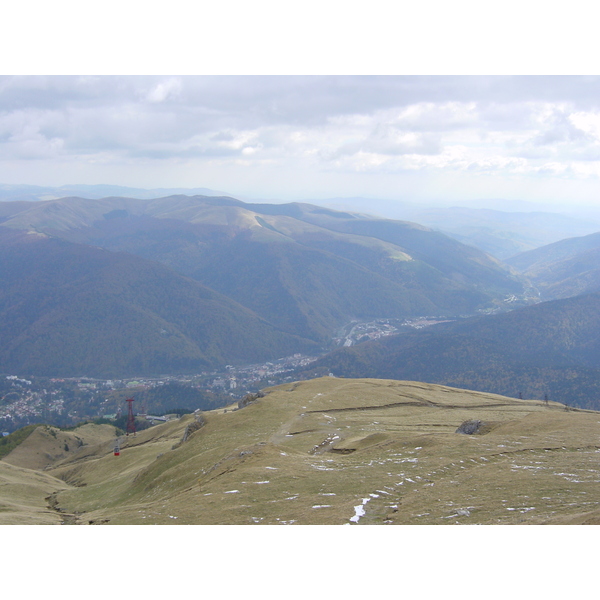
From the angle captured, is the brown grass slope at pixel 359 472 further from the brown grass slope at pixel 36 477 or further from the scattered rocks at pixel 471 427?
the brown grass slope at pixel 36 477

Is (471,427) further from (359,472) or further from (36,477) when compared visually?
(36,477)

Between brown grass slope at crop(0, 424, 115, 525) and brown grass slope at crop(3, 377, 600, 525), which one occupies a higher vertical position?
brown grass slope at crop(3, 377, 600, 525)

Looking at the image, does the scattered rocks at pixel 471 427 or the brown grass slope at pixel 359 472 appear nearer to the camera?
the brown grass slope at pixel 359 472

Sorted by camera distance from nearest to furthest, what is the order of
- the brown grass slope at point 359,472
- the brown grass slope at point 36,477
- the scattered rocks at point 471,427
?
the brown grass slope at point 359,472, the brown grass slope at point 36,477, the scattered rocks at point 471,427

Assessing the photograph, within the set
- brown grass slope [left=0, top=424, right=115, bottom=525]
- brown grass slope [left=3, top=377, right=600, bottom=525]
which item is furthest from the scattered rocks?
brown grass slope [left=0, top=424, right=115, bottom=525]

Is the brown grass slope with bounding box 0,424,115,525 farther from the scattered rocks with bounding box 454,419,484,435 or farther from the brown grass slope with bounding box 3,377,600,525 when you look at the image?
the scattered rocks with bounding box 454,419,484,435

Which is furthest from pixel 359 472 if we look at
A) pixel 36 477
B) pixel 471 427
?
pixel 36 477

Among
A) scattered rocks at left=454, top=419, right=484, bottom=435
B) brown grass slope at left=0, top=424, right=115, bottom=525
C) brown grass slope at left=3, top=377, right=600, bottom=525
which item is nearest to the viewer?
brown grass slope at left=3, top=377, right=600, bottom=525

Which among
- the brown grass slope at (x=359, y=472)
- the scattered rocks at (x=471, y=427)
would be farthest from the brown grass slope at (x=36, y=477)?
the scattered rocks at (x=471, y=427)

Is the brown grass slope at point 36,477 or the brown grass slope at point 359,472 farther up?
the brown grass slope at point 359,472
